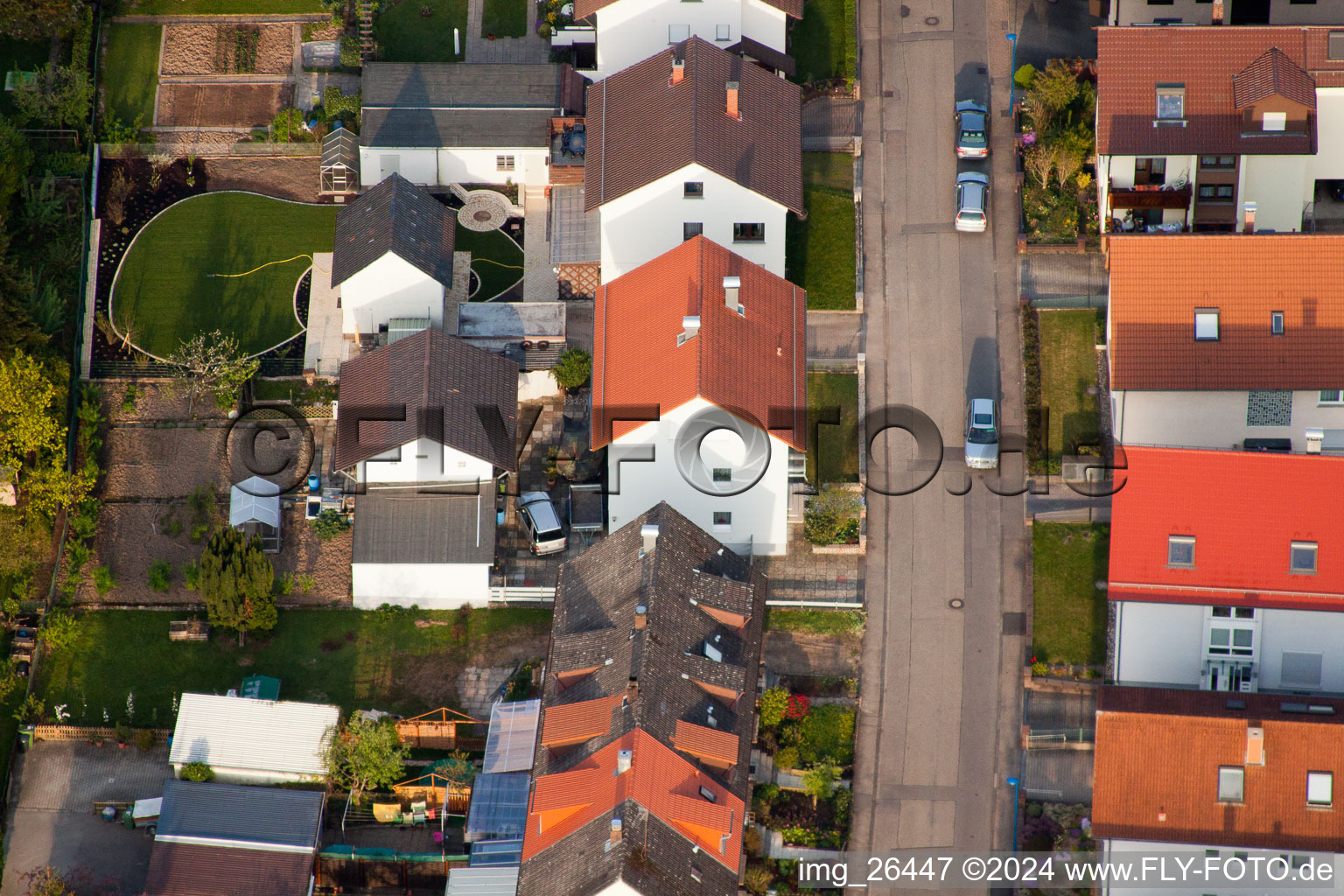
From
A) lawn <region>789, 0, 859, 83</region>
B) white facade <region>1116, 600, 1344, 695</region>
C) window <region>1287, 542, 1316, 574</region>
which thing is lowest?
white facade <region>1116, 600, 1344, 695</region>

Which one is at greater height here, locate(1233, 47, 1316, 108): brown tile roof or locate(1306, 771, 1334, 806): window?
locate(1233, 47, 1316, 108): brown tile roof

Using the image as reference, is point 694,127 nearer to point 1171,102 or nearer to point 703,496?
point 703,496

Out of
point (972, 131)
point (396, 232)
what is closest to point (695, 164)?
point (396, 232)

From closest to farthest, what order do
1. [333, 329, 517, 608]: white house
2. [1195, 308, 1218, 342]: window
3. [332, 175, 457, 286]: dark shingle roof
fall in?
1. [1195, 308, 1218, 342]: window
2. [333, 329, 517, 608]: white house
3. [332, 175, 457, 286]: dark shingle roof

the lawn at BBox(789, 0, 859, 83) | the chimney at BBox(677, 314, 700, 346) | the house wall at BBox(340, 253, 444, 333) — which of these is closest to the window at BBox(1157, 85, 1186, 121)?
the lawn at BBox(789, 0, 859, 83)

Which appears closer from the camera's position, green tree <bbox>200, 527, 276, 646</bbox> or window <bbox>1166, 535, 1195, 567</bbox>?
window <bbox>1166, 535, 1195, 567</bbox>

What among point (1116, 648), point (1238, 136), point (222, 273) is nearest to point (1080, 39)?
point (1238, 136)

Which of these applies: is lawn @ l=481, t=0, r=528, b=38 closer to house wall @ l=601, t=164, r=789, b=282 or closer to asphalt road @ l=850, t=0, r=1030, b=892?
house wall @ l=601, t=164, r=789, b=282
